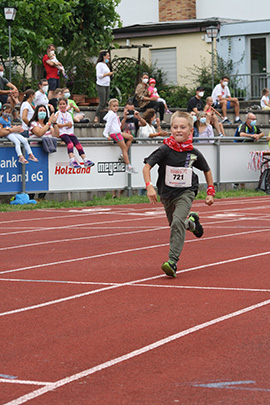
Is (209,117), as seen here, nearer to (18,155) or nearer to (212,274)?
(18,155)

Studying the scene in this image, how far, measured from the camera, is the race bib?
964cm

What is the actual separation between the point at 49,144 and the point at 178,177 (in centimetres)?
1058

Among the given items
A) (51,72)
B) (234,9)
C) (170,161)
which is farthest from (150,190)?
(234,9)

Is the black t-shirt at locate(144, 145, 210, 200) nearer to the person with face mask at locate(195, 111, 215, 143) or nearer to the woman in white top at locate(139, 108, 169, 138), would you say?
the woman in white top at locate(139, 108, 169, 138)

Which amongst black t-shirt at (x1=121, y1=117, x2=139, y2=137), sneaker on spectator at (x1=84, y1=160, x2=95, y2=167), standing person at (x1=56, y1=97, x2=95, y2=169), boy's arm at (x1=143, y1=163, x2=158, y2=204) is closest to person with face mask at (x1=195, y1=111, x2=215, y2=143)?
black t-shirt at (x1=121, y1=117, x2=139, y2=137)

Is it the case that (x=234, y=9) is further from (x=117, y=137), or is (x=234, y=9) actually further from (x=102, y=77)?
(x=117, y=137)

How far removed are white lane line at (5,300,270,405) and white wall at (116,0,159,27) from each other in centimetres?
3601

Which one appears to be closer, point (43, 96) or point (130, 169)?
point (43, 96)

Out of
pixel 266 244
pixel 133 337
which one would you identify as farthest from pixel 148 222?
pixel 133 337

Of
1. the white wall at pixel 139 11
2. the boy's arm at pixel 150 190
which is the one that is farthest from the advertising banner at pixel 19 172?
the white wall at pixel 139 11

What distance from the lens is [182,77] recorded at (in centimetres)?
3941

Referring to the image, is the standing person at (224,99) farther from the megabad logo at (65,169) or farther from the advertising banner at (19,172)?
the advertising banner at (19,172)

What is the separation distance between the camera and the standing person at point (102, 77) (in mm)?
23844

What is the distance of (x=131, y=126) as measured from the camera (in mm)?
22484
